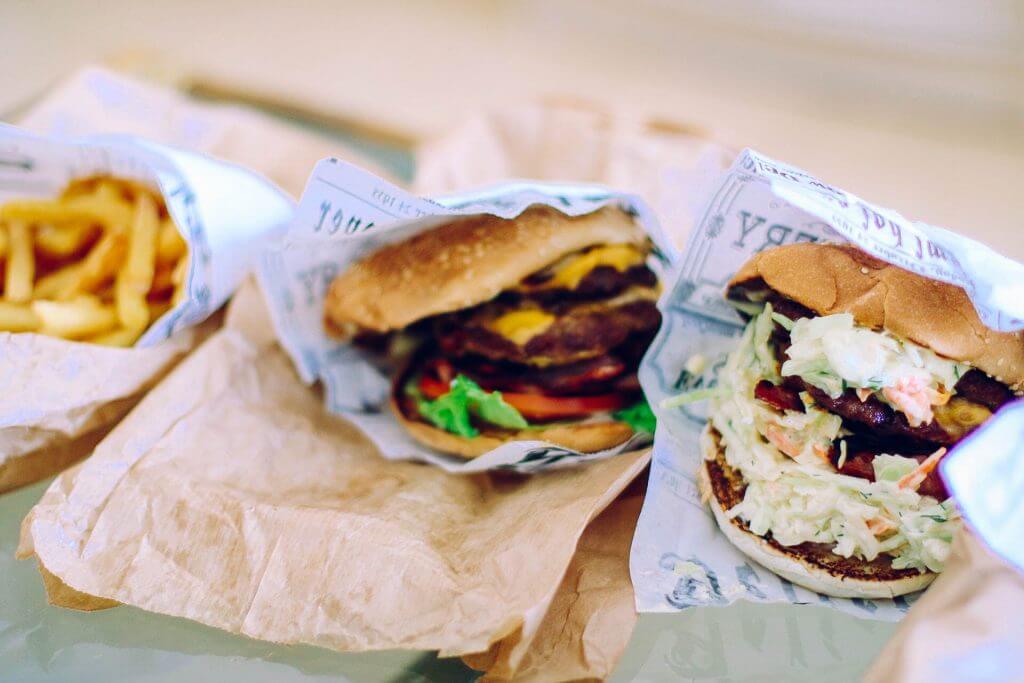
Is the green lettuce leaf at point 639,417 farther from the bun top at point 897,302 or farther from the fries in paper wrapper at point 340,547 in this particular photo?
the bun top at point 897,302

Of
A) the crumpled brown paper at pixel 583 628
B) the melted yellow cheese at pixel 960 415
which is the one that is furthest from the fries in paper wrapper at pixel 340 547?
the melted yellow cheese at pixel 960 415

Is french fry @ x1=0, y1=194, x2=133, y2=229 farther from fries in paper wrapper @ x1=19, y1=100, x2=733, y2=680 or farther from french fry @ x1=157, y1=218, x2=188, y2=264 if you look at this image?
fries in paper wrapper @ x1=19, y1=100, x2=733, y2=680

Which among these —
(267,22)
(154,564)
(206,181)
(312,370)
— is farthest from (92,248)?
(267,22)

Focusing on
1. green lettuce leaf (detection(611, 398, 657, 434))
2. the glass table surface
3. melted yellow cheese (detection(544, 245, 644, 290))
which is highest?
melted yellow cheese (detection(544, 245, 644, 290))

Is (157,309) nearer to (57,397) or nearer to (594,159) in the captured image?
(57,397)

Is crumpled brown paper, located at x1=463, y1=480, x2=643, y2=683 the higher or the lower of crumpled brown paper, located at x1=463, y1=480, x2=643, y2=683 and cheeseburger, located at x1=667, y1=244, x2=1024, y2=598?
the lower

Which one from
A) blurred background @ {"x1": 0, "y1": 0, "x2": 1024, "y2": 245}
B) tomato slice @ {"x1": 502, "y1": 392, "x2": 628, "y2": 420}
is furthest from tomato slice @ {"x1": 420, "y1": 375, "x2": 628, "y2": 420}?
blurred background @ {"x1": 0, "y1": 0, "x2": 1024, "y2": 245}

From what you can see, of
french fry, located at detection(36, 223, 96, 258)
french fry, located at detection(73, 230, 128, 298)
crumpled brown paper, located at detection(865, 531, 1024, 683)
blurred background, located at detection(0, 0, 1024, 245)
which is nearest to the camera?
crumpled brown paper, located at detection(865, 531, 1024, 683)

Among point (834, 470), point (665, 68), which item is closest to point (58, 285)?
point (834, 470)
